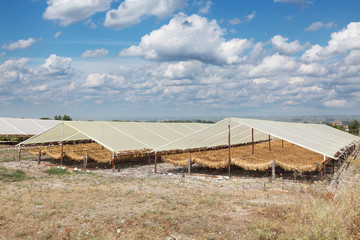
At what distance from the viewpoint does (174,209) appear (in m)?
6.42

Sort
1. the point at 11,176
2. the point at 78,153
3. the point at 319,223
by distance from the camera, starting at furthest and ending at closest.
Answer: the point at 78,153 < the point at 11,176 < the point at 319,223

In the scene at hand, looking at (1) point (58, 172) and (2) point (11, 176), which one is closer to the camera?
(2) point (11, 176)

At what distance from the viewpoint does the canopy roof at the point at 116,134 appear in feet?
44.2

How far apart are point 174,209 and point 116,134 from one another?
9014 mm

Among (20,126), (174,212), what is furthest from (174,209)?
(20,126)

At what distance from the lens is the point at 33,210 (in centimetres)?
618

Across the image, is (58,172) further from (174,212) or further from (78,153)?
(174,212)

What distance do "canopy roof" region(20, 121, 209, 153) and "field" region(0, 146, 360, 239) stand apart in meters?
3.58

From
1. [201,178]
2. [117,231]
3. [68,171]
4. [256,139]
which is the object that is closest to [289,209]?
[117,231]

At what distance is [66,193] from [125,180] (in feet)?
8.51

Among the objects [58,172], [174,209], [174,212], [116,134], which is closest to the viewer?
[174,212]

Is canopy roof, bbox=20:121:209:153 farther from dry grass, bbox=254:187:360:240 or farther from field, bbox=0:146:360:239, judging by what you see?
dry grass, bbox=254:187:360:240

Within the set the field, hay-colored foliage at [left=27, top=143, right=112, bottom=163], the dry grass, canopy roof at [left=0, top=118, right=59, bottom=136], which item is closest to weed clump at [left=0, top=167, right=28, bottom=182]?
the field

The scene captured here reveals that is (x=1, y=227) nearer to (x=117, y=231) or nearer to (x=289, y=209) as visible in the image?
(x=117, y=231)
